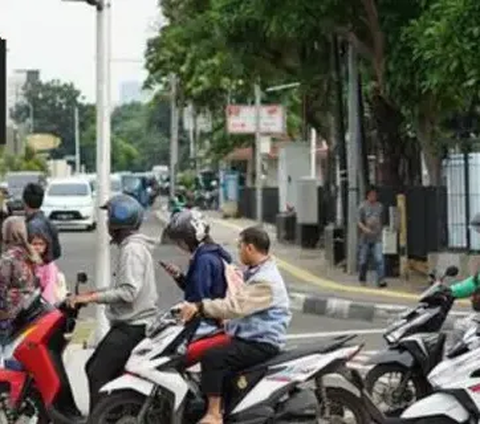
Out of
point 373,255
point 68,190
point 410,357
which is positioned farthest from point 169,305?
point 68,190

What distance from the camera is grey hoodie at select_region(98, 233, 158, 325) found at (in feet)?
24.9

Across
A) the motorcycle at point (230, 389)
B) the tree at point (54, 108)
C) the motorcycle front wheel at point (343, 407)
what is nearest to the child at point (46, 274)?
the motorcycle at point (230, 389)

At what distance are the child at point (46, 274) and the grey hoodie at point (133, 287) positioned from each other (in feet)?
5.27

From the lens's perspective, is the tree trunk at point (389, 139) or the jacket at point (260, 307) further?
the tree trunk at point (389, 139)

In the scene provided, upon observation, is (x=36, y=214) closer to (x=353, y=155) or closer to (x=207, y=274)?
(x=207, y=274)

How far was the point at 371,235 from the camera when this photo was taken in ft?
65.3

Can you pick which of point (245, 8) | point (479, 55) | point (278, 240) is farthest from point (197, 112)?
point (479, 55)

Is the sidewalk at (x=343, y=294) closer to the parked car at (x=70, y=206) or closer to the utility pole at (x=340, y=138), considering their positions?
the utility pole at (x=340, y=138)

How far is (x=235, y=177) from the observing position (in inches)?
2106

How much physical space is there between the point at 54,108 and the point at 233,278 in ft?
421

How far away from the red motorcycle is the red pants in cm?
79

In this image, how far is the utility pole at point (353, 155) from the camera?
21359 millimetres

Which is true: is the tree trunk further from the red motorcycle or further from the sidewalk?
the red motorcycle

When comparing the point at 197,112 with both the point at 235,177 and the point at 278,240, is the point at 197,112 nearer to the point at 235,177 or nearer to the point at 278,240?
the point at 235,177
